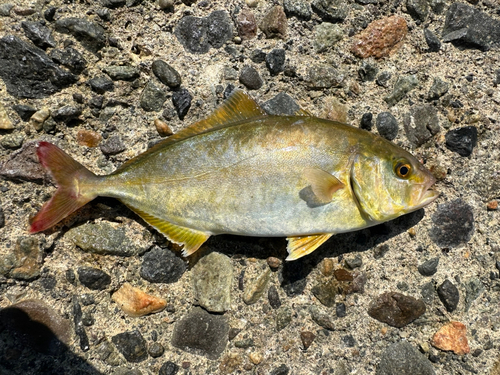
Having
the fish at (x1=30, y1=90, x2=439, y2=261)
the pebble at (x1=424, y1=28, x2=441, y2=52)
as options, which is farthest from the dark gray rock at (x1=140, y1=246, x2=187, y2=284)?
the pebble at (x1=424, y1=28, x2=441, y2=52)

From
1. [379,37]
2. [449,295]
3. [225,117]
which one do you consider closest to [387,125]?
[379,37]

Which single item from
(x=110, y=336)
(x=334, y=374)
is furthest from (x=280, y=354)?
(x=110, y=336)

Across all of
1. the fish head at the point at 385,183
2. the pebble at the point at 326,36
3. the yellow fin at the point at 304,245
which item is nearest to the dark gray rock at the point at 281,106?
the pebble at the point at 326,36

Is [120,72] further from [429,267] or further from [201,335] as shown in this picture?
[429,267]

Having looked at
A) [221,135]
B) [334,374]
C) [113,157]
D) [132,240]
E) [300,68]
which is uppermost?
[300,68]

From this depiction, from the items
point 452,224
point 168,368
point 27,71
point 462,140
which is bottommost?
point 168,368

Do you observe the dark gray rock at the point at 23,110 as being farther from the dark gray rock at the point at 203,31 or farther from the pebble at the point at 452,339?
the pebble at the point at 452,339

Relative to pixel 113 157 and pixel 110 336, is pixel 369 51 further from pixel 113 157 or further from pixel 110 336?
pixel 110 336
